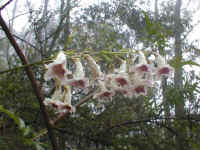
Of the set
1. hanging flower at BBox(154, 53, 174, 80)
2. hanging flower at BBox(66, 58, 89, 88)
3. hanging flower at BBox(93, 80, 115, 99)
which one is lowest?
hanging flower at BBox(93, 80, 115, 99)

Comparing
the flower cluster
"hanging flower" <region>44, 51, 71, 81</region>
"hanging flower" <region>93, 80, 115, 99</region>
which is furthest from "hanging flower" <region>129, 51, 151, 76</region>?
"hanging flower" <region>44, 51, 71, 81</region>

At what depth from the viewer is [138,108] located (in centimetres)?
177

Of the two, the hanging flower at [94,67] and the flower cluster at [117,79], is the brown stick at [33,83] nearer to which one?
the flower cluster at [117,79]

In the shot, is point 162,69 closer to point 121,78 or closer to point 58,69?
point 121,78

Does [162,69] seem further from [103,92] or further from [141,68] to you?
[103,92]

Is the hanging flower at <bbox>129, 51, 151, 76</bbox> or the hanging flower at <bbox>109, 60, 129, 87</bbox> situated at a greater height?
the hanging flower at <bbox>129, 51, 151, 76</bbox>

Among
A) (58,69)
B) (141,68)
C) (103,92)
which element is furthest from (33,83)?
(141,68)

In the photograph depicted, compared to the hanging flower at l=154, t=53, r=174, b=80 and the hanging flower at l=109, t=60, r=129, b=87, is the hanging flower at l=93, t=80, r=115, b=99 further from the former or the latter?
the hanging flower at l=154, t=53, r=174, b=80

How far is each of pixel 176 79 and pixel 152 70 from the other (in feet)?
4.30

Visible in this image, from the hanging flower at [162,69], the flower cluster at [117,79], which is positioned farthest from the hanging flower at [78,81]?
the hanging flower at [162,69]

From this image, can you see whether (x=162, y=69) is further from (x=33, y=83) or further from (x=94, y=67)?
(x=33, y=83)

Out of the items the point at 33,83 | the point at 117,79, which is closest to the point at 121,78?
the point at 117,79

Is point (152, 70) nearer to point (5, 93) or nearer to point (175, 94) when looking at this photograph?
point (175, 94)

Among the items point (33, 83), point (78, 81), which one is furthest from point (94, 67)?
point (33, 83)
